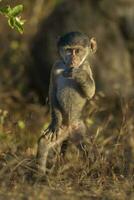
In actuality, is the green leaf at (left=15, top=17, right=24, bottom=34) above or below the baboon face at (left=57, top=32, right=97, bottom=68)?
above

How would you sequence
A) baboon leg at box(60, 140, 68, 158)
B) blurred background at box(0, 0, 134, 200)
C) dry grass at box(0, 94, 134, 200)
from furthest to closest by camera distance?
blurred background at box(0, 0, 134, 200) < baboon leg at box(60, 140, 68, 158) < dry grass at box(0, 94, 134, 200)

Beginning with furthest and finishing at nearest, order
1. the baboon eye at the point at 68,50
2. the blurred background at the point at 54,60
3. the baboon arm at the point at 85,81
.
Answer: the blurred background at the point at 54,60, the baboon eye at the point at 68,50, the baboon arm at the point at 85,81

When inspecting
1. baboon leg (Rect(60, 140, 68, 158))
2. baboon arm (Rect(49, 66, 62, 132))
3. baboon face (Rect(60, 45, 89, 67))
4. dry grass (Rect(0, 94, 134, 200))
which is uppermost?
baboon face (Rect(60, 45, 89, 67))

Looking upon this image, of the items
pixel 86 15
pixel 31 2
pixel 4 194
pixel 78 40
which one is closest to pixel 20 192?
pixel 4 194

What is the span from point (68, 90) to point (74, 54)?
0.86 ft

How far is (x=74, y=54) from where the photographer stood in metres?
6.45

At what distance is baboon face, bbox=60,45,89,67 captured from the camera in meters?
6.43

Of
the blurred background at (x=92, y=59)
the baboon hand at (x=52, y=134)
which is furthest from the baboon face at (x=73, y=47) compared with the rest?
the blurred background at (x=92, y=59)

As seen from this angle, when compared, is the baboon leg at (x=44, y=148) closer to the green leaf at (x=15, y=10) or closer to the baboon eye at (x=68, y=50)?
the baboon eye at (x=68, y=50)

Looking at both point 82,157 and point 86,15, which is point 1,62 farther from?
point 82,157

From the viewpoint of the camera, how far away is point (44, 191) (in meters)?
6.10

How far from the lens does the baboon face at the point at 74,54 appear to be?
21.1 ft

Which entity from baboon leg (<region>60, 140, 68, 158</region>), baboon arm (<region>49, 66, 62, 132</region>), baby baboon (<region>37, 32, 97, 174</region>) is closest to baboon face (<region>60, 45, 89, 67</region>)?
baby baboon (<region>37, 32, 97, 174</region>)

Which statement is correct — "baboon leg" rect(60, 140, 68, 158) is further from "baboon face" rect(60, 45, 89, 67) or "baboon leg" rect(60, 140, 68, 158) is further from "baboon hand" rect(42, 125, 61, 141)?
"baboon face" rect(60, 45, 89, 67)
